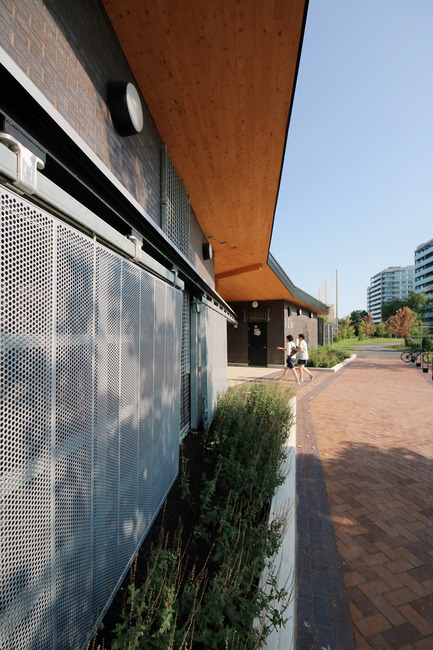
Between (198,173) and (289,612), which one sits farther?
(198,173)

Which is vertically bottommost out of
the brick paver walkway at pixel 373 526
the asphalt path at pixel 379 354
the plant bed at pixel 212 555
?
the brick paver walkway at pixel 373 526

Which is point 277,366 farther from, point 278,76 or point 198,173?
point 278,76

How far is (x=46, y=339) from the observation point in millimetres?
1264

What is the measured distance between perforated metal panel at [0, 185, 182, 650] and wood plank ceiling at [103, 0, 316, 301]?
109 inches

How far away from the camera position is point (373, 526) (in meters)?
3.36

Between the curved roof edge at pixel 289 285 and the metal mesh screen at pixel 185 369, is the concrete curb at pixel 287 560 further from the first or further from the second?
the curved roof edge at pixel 289 285

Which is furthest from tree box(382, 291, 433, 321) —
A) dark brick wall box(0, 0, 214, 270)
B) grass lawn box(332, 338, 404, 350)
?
dark brick wall box(0, 0, 214, 270)

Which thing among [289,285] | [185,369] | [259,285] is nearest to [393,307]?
[289,285]

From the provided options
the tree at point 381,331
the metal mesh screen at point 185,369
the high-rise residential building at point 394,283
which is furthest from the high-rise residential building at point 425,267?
the metal mesh screen at point 185,369

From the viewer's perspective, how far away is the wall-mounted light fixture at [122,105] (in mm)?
3346

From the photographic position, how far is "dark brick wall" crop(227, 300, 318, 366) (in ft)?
59.2

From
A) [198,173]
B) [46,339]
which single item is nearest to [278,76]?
[198,173]

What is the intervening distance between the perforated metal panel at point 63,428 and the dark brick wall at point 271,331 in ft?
53.3

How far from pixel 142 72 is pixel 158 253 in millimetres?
2550
